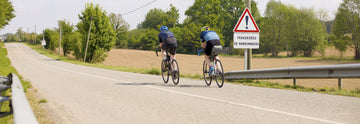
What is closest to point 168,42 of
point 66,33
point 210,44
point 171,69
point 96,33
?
point 171,69

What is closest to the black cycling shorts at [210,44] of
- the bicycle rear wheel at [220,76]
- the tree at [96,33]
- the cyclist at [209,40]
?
the cyclist at [209,40]

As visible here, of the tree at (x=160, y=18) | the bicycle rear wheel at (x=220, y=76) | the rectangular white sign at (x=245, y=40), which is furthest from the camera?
the tree at (x=160, y=18)

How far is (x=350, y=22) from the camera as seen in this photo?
38.9m

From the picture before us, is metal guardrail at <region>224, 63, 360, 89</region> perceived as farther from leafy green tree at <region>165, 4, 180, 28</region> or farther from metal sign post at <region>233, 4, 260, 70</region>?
leafy green tree at <region>165, 4, 180, 28</region>

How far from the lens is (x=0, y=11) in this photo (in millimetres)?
38156

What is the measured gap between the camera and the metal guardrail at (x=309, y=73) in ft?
23.6

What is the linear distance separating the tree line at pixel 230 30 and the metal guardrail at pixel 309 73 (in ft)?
99.2

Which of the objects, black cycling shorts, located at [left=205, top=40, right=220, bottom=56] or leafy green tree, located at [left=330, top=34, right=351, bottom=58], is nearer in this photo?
black cycling shorts, located at [left=205, top=40, right=220, bottom=56]

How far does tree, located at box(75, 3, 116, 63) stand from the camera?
124 feet

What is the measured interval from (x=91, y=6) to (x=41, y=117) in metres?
36.2

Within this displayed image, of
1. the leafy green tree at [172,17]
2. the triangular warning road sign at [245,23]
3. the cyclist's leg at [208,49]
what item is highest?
the leafy green tree at [172,17]

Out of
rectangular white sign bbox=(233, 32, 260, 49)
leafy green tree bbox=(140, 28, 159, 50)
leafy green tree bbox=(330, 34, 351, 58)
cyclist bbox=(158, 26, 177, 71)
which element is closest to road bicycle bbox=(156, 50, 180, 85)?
cyclist bbox=(158, 26, 177, 71)

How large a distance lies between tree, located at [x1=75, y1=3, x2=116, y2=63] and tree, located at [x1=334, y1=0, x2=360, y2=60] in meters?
30.7

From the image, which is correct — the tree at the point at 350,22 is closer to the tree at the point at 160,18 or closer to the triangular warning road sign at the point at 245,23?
the triangular warning road sign at the point at 245,23
